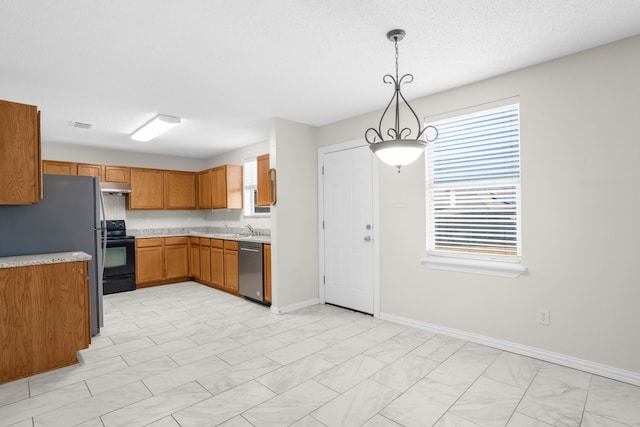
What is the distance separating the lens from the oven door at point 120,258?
17.6ft

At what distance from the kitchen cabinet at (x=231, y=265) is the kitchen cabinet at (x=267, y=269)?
0.78 metres

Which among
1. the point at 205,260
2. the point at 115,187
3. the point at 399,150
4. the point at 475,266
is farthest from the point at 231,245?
the point at 399,150

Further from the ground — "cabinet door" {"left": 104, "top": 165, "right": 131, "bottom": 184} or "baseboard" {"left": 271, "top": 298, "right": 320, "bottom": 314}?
"cabinet door" {"left": 104, "top": 165, "right": 131, "bottom": 184}

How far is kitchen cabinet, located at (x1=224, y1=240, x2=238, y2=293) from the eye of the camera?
16.7 ft

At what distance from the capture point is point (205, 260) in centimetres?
590

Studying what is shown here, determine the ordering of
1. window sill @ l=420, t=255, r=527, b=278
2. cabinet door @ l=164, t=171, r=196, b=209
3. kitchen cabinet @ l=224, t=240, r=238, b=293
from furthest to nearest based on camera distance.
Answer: cabinet door @ l=164, t=171, r=196, b=209 → kitchen cabinet @ l=224, t=240, r=238, b=293 → window sill @ l=420, t=255, r=527, b=278

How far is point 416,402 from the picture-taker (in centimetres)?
219

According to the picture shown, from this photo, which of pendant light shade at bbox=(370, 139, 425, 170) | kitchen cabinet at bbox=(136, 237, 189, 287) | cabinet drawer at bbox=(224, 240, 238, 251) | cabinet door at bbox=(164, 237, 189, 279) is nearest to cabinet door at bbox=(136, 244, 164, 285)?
kitchen cabinet at bbox=(136, 237, 189, 287)

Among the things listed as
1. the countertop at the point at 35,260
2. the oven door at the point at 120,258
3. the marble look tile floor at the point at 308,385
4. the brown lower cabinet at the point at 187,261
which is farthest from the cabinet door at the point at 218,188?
the countertop at the point at 35,260

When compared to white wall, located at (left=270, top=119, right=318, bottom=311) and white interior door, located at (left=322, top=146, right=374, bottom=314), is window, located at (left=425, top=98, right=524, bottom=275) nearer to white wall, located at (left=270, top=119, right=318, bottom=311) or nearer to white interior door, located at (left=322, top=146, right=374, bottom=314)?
white interior door, located at (left=322, top=146, right=374, bottom=314)

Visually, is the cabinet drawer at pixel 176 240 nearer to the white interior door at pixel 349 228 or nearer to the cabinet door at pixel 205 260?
the cabinet door at pixel 205 260

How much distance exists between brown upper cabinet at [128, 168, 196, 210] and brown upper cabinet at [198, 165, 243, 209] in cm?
49

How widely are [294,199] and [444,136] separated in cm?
200

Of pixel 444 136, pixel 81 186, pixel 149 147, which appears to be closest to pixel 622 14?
pixel 444 136
